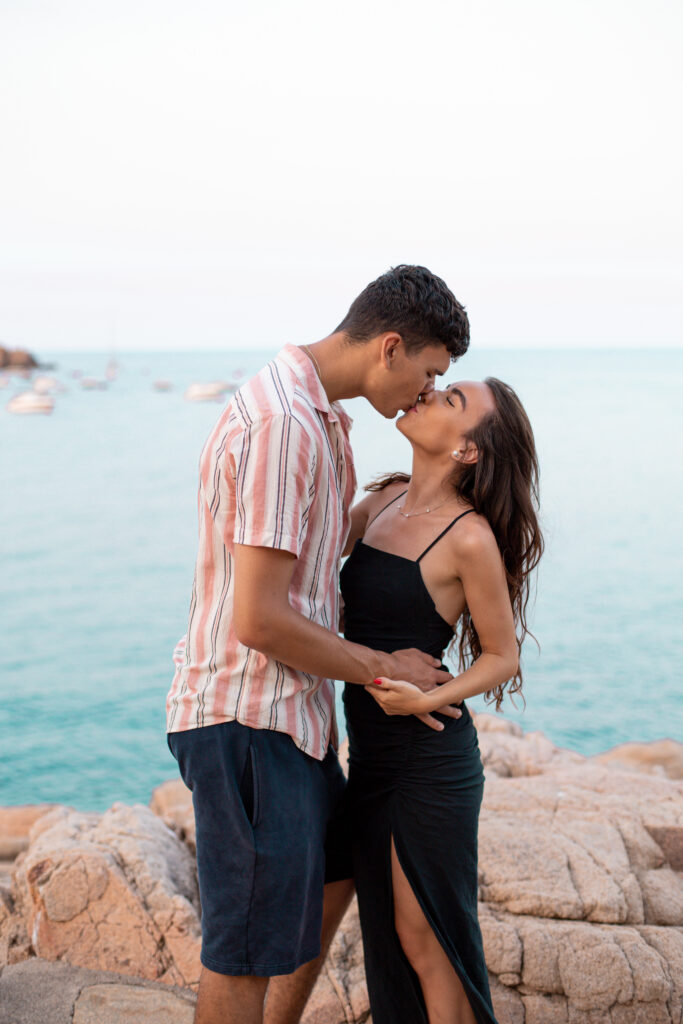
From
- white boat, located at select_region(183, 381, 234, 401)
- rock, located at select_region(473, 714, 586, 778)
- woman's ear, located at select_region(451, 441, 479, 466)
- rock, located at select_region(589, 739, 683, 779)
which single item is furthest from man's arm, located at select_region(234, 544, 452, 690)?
white boat, located at select_region(183, 381, 234, 401)

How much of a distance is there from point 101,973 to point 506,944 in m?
1.38

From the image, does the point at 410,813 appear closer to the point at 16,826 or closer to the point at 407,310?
the point at 407,310

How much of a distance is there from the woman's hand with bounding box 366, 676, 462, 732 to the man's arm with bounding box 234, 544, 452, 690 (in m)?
0.16

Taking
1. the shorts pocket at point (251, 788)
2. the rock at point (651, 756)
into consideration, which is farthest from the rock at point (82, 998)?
the rock at point (651, 756)

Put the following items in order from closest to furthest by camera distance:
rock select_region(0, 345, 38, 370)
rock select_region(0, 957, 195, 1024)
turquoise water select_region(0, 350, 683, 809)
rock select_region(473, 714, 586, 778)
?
1. rock select_region(0, 957, 195, 1024)
2. rock select_region(473, 714, 586, 778)
3. turquoise water select_region(0, 350, 683, 809)
4. rock select_region(0, 345, 38, 370)

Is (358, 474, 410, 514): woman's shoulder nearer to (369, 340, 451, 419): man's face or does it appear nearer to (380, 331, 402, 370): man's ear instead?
(369, 340, 451, 419): man's face

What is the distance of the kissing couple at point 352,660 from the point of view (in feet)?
7.16

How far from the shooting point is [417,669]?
96.7 inches

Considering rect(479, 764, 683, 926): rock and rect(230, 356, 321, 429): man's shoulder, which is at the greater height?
rect(230, 356, 321, 429): man's shoulder

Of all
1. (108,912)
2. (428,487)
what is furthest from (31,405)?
(428,487)

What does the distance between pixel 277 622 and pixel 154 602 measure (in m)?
13.6

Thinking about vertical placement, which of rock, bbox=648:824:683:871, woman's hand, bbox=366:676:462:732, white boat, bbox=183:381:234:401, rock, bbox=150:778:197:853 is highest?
woman's hand, bbox=366:676:462:732

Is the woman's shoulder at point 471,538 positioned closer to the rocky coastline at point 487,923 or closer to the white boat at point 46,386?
the rocky coastline at point 487,923

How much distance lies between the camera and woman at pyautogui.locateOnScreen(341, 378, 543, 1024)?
2479 millimetres
